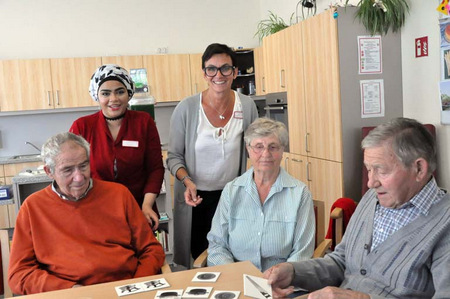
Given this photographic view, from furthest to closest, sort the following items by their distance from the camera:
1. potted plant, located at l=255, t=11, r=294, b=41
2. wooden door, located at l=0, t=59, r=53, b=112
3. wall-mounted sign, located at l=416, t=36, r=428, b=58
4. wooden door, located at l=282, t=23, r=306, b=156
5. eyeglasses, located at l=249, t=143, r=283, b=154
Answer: wooden door, located at l=0, t=59, r=53, b=112 → potted plant, located at l=255, t=11, r=294, b=41 → wooden door, located at l=282, t=23, r=306, b=156 → wall-mounted sign, located at l=416, t=36, r=428, b=58 → eyeglasses, located at l=249, t=143, r=283, b=154

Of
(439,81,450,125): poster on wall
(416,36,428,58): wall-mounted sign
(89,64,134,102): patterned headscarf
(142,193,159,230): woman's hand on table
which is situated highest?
(416,36,428,58): wall-mounted sign

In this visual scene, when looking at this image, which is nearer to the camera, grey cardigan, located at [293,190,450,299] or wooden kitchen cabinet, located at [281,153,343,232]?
grey cardigan, located at [293,190,450,299]

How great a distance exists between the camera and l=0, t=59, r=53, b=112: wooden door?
6.04 meters

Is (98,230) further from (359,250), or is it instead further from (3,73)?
(3,73)

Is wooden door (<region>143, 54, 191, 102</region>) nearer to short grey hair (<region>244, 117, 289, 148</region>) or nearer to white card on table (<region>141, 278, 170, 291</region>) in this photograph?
short grey hair (<region>244, 117, 289, 148</region>)

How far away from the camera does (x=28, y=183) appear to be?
12.7 ft

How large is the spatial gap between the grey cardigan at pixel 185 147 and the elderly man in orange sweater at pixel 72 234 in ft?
1.86

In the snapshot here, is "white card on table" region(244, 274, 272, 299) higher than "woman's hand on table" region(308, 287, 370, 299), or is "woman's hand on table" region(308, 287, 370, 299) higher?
"woman's hand on table" region(308, 287, 370, 299)

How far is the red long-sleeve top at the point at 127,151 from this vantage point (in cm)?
241

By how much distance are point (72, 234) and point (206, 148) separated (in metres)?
0.94

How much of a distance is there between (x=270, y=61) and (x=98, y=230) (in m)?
3.66

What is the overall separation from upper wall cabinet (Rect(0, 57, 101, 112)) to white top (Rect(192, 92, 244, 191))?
4.15m

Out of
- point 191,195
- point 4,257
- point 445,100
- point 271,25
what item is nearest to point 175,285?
point 191,195

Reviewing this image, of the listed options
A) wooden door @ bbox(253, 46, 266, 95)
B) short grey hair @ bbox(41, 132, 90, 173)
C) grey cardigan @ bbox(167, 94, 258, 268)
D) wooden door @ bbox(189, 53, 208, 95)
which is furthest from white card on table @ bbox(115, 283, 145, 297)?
wooden door @ bbox(253, 46, 266, 95)
